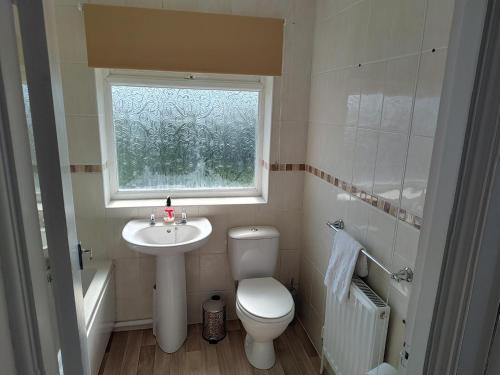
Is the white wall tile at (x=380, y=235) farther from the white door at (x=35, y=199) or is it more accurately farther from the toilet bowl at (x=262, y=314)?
the white door at (x=35, y=199)

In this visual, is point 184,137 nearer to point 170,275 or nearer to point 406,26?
point 170,275

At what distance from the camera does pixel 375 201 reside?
1.57m

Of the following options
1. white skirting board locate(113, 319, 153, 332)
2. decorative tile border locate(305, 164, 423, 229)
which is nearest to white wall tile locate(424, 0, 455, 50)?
decorative tile border locate(305, 164, 423, 229)

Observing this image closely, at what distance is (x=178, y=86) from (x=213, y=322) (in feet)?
5.51

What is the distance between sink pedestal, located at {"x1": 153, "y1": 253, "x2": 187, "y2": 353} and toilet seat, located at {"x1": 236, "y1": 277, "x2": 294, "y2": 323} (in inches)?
16.2

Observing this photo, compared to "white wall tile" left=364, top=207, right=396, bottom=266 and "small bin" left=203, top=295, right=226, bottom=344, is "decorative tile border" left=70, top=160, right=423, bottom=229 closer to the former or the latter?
"white wall tile" left=364, top=207, right=396, bottom=266

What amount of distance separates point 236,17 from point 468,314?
1971 mm

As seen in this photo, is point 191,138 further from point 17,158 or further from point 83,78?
point 17,158

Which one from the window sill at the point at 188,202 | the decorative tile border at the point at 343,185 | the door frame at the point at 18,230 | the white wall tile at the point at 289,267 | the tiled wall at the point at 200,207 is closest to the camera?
the door frame at the point at 18,230

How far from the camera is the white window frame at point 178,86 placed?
7.44ft

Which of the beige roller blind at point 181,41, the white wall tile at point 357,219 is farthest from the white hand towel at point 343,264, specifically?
the beige roller blind at point 181,41

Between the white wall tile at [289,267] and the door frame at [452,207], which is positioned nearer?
the door frame at [452,207]

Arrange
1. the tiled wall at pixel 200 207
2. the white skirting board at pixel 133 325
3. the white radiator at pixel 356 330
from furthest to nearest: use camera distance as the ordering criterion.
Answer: the white skirting board at pixel 133 325, the tiled wall at pixel 200 207, the white radiator at pixel 356 330

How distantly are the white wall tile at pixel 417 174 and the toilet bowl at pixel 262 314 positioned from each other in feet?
3.34
